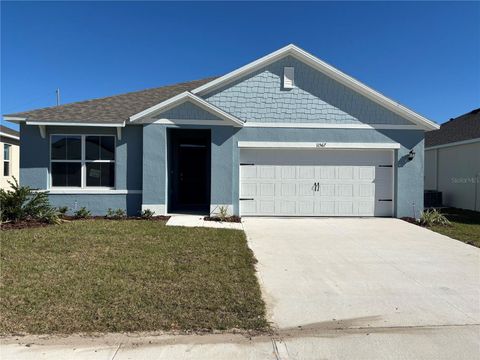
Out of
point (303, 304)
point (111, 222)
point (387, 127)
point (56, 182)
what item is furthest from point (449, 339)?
point (56, 182)

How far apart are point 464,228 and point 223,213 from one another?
7.27 meters

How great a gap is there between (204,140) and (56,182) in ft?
18.6

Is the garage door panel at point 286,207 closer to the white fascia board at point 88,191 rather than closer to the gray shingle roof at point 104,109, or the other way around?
the white fascia board at point 88,191

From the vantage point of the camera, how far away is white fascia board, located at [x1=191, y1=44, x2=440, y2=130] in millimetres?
12305

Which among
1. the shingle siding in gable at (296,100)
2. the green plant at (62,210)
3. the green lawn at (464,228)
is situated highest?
the shingle siding in gable at (296,100)

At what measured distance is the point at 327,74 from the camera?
41.3 ft

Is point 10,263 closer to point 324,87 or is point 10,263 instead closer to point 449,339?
point 449,339

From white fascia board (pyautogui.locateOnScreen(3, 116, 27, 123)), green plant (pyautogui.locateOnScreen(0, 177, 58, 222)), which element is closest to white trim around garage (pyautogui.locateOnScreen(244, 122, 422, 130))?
green plant (pyautogui.locateOnScreen(0, 177, 58, 222))

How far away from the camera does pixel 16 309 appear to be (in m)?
4.57

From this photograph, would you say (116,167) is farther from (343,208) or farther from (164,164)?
(343,208)

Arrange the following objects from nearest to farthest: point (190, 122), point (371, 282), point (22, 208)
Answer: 1. point (371, 282)
2. point (22, 208)
3. point (190, 122)

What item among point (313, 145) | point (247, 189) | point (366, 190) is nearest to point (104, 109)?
point (247, 189)

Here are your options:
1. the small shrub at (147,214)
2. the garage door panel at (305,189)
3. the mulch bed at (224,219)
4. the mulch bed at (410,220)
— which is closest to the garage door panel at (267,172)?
the garage door panel at (305,189)

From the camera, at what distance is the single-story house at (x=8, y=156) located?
19.0 meters
